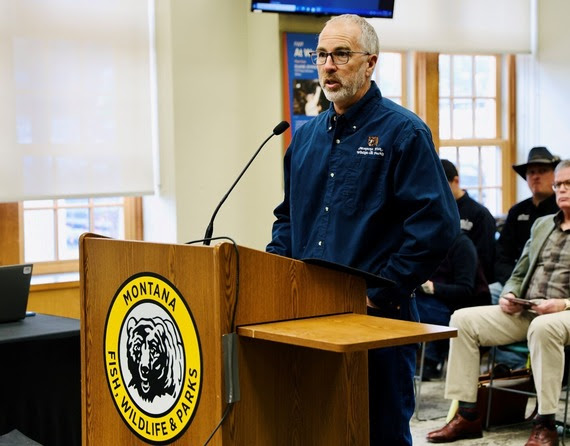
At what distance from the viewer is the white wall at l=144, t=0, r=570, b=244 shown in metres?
4.99

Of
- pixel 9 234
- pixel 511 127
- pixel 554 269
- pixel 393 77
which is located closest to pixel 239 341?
pixel 554 269

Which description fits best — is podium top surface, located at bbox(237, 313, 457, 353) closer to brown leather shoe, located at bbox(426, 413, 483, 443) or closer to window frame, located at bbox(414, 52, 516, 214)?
brown leather shoe, located at bbox(426, 413, 483, 443)

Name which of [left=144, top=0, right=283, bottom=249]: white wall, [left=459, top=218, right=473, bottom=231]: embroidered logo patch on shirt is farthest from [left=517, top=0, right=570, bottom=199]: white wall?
[left=144, top=0, right=283, bottom=249]: white wall

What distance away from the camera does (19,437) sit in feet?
8.90

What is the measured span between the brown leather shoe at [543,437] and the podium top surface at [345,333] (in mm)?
2406

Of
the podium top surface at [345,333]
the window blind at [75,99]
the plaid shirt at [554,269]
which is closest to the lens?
the podium top surface at [345,333]

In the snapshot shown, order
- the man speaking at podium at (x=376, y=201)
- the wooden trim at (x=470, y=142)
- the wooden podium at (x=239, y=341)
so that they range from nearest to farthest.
→ 1. the wooden podium at (x=239, y=341)
2. the man speaking at podium at (x=376, y=201)
3. the wooden trim at (x=470, y=142)

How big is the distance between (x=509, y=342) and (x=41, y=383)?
88.0 inches

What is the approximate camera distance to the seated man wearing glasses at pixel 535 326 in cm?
406

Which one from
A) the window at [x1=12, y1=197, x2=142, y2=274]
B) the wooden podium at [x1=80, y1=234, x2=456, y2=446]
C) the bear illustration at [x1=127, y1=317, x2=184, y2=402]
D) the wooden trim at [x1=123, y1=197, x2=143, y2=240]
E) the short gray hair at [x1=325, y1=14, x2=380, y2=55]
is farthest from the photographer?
the wooden trim at [x1=123, y1=197, x2=143, y2=240]

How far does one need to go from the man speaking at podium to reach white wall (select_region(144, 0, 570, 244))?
8.65 feet

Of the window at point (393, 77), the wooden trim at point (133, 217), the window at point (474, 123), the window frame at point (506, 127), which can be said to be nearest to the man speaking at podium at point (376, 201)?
the wooden trim at point (133, 217)

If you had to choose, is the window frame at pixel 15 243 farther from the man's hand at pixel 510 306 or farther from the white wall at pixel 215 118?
the man's hand at pixel 510 306

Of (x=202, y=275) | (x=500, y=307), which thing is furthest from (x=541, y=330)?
(x=202, y=275)
